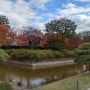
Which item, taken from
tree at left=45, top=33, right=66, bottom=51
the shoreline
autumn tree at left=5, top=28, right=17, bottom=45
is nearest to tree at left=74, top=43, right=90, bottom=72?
the shoreline

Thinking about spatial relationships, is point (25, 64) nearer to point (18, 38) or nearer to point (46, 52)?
point (46, 52)

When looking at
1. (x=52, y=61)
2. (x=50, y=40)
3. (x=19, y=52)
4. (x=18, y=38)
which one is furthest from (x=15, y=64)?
(x=18, y=38)

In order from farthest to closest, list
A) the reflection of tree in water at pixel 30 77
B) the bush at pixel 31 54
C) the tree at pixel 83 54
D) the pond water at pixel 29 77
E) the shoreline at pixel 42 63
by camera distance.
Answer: the bush at pixel 31 54 → the shoreline at pixel 42 63 → the tree at pixel 83 54 → the reflection of tree in water at pixel 30 77 → the pond water at pixel 29 77

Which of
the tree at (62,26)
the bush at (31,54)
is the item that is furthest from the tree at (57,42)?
the tree at (62,26)

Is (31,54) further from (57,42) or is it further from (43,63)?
(57,42)

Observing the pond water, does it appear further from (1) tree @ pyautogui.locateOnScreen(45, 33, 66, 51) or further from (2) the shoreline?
(1) tree @ pyautogui.locateOnScreen(45, 33, 66, 51)

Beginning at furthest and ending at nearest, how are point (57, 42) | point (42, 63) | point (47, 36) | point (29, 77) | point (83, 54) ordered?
point (47, 36) → point (57, 42) → point (42, 63) → point (29, 77) → point (83, 54)

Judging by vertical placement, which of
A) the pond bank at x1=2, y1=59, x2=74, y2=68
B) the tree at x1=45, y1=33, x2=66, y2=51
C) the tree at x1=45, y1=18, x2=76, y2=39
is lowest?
the pond bank at x1=2, y1=59, x2=74, y2=68

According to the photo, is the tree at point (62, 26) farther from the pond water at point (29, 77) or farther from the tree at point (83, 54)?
the tree at point (83, 54)

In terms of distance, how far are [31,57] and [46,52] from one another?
3.47 metres

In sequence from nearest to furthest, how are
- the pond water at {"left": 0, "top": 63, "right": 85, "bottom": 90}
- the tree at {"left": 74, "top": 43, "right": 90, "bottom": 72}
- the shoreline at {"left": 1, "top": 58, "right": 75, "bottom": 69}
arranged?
the pond water at {"left": 0, "top": 63, "right": 85, "bottom": 90} < the tree at {"left": 74, "top": 43, "right": 90, "bottom": 72} < the shoreline at {"left": 1, "top": 58, "right": 75, "bottom": 69}

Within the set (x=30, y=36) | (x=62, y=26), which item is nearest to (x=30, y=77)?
(x=30, y=36)

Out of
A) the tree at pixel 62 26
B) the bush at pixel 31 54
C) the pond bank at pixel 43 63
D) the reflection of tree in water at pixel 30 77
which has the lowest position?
the reflection of tree in water at pixel 30 77

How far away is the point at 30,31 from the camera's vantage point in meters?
41.5
